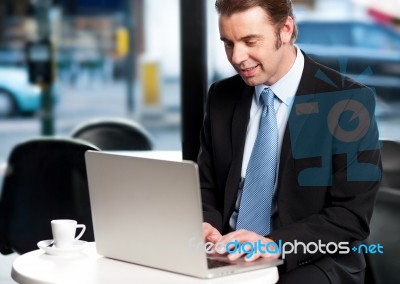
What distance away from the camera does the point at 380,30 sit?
4.69 metres

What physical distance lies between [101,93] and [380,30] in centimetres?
228

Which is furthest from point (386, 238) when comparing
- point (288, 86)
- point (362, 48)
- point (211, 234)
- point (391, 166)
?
point (362, 48)

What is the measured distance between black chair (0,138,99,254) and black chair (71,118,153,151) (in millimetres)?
446

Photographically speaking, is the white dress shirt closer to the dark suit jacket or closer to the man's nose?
the dark suit jacket

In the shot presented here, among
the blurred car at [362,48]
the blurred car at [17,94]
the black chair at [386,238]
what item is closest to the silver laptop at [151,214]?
the black chair at [386,238]

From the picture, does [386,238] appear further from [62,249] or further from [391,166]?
[62,249]

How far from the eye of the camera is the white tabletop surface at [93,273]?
7.86ft

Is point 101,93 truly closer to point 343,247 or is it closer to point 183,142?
point 183,142

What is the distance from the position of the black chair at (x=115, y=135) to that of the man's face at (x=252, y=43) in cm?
175

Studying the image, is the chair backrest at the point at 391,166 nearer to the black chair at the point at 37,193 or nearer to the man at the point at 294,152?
the man at the point at 294,152

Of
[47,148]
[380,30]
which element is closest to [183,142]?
[47,148]

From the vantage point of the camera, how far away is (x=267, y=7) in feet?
9.06

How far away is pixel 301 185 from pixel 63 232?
2.36ft

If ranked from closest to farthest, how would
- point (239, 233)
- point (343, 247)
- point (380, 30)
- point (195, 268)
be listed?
1. point (195, 268)
2. point (239, 233)
3. point (343, 247)
4. point (380, 30)
